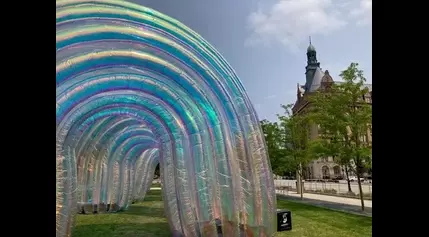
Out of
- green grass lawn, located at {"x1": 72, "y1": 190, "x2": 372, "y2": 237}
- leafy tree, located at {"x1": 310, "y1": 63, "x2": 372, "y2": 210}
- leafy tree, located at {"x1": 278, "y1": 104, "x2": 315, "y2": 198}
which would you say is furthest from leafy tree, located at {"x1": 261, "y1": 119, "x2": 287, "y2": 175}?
green grass lawn, located at {"x1": 72, "y1": 190, "x2": 372, "y2": 237}

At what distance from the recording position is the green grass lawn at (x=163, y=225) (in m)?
10.3

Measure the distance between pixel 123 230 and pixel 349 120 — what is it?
1094 cm

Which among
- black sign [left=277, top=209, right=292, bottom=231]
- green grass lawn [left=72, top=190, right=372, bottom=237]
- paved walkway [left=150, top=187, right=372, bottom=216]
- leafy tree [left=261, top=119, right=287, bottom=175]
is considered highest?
leafy tree [left=261, top=119, right=287, bottom=175]

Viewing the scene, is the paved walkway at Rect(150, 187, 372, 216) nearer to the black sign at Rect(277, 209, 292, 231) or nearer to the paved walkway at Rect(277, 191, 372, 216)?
the paved walkway at Rect(277, 191, 372, 216)

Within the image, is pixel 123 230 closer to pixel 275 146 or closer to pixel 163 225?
pixel 163 225

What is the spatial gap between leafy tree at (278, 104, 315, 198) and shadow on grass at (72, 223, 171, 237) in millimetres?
14354

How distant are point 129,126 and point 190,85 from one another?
26.5 feet

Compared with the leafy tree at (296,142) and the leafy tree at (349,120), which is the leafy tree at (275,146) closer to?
the leafy tree at (296,142)

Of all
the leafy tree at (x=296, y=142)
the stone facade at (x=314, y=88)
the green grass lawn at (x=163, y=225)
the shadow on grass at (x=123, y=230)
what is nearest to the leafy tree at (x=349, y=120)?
the green grass lawn at (x=163, y=225)

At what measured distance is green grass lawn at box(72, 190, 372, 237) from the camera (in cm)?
1028

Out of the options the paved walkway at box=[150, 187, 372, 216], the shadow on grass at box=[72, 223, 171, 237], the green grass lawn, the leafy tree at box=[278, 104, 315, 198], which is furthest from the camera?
the leafy tree at box=[278, 104, 315, 198]
